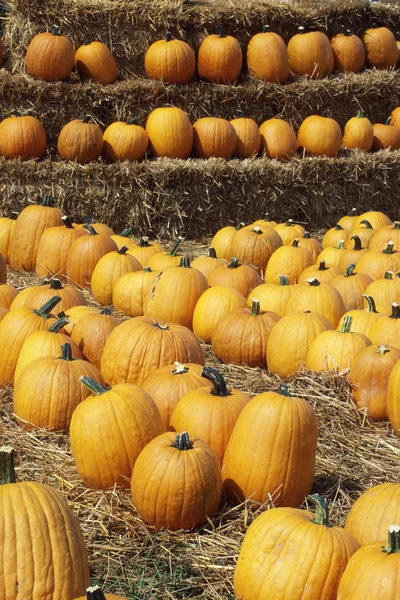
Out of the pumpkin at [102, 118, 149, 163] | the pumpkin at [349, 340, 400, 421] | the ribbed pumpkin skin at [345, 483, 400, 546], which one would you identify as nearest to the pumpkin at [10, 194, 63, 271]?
the pumpkin at [102, 118, 149, 163]

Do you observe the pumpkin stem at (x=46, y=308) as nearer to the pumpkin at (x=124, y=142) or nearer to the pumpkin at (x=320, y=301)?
the pumpkin at (x=320, y=301)

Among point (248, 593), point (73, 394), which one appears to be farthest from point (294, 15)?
point (248, 593)

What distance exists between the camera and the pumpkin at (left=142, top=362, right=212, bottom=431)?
362 centimetres

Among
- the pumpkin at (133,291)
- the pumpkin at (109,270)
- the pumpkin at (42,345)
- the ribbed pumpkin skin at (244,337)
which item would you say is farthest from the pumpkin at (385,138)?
the pumpkin at (42,345)

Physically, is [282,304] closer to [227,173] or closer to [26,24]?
[227,173]

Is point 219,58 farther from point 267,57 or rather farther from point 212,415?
point 212,415

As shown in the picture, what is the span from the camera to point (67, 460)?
357 cm

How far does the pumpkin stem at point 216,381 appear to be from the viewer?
11.0ft

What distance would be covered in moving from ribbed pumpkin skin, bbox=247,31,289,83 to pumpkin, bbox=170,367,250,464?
24.0 ft

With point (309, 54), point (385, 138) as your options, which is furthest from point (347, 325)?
point (309, 54)

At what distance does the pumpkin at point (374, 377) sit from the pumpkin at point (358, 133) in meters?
6.27

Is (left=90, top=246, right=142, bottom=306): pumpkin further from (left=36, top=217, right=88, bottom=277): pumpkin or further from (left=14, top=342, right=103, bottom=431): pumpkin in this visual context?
(left=14, top=342, right=103, bottom=431): pumpkin

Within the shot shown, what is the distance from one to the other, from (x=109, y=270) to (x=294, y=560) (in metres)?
3.86

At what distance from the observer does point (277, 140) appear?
934 centimetres
